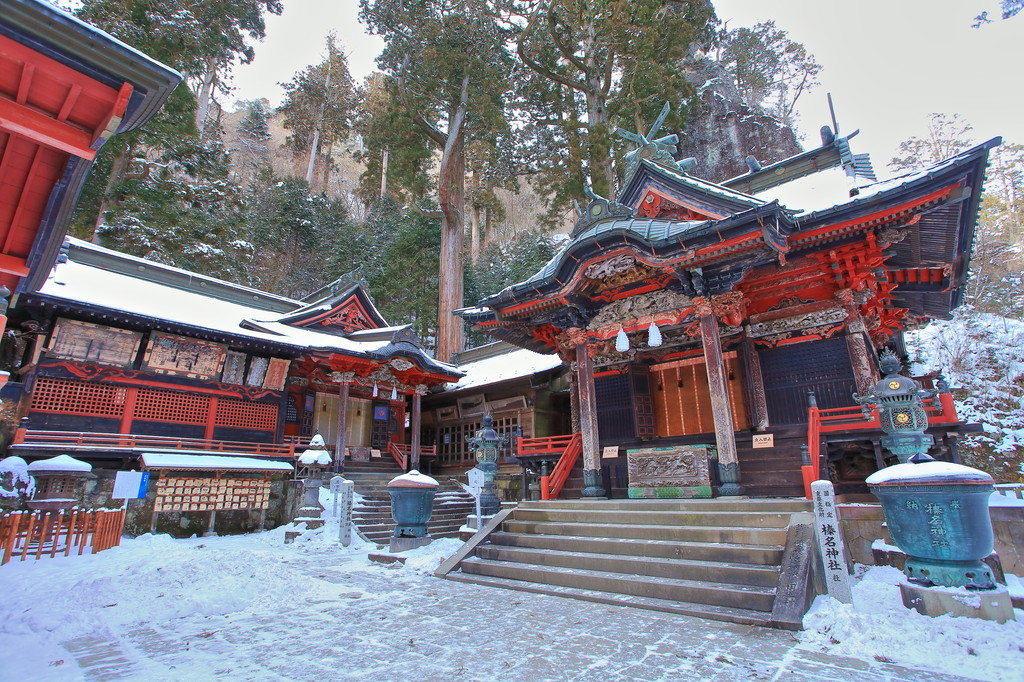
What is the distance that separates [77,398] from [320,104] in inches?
1223

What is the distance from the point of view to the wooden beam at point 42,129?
409 cm

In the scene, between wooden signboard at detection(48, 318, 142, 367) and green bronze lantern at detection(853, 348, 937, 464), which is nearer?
green bronze lantern at detection(853, 348, 937, 464)

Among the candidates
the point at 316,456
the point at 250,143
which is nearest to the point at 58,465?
the point at 316,456

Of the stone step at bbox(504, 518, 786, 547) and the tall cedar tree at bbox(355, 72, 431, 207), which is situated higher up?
the tall cedar tree at bbox(355, 72, 431, 207)

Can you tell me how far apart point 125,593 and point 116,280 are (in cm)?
1464

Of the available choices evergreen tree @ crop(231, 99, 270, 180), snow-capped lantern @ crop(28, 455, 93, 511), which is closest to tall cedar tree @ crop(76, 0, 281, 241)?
snow-capped lantern @ crop(28, 455, 93, 511)

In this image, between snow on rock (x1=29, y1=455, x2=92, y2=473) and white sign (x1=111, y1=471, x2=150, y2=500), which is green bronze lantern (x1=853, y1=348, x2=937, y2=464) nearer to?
white sign (x1=111, y1=471, x2=150, y2=500)

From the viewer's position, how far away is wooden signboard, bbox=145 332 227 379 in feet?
47.2

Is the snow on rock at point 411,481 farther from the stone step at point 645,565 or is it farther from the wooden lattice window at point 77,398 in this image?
the wooden lattice window at point 77,398

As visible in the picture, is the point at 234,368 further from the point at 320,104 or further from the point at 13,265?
the point at 320,104

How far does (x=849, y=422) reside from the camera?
27.7 ft

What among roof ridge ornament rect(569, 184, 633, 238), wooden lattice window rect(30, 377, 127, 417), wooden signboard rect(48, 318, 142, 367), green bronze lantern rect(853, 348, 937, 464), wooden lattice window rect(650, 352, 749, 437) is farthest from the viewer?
wooden signboard rect(48, 318, 142, 367)

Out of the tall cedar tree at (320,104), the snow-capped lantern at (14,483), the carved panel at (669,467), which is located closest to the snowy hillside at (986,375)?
the carved panel at (669,467)

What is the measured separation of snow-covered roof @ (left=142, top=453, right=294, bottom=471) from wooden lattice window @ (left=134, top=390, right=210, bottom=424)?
1.60 meters
